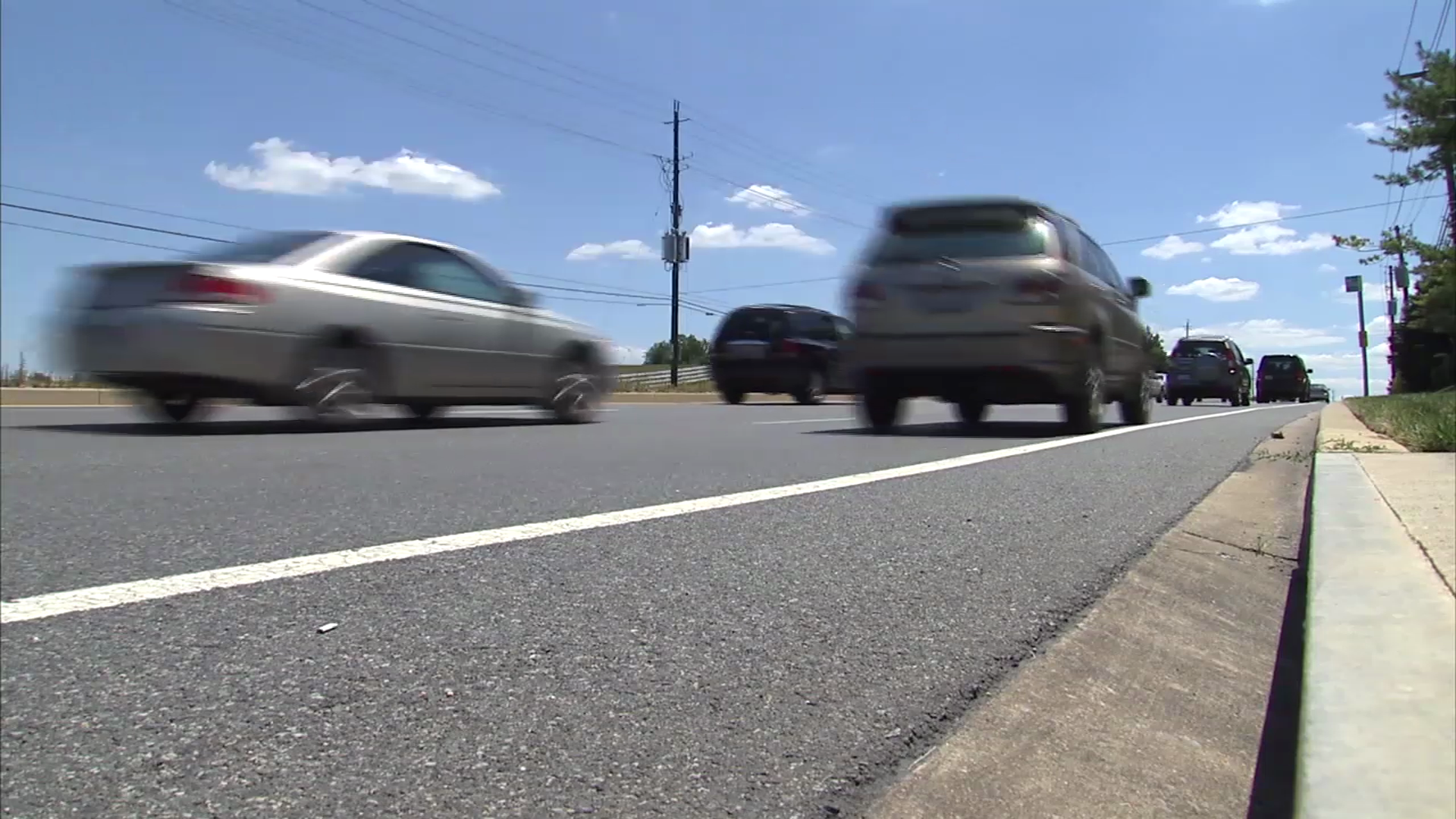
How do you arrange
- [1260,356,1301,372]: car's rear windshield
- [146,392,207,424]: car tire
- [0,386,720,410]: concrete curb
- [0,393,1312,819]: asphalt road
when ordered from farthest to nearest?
1. [1260,356,1301,372]: car's rear windshield
2. [0,386,720,410]: concrete curb
3. [146,392,207,424]: car tire
4. [0,393,1312,819]: asphalt road

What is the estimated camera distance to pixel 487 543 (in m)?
3.63

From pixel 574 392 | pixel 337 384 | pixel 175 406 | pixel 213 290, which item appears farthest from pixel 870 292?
pixel 175 406

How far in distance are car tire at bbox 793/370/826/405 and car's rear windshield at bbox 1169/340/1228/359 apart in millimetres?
11579

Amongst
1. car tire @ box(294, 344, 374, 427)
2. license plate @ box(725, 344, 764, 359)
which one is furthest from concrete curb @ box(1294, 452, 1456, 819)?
license plate @ box(725, 344, 764, 359)

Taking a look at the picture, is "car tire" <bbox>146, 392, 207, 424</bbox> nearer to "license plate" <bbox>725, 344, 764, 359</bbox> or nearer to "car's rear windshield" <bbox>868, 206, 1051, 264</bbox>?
"car's rear windshield" <bbox>868, 206, 1051, 264</bbox>

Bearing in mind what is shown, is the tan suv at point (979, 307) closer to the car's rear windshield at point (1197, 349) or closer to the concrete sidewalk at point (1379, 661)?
the concrete sidewalk at point (1379, 661)

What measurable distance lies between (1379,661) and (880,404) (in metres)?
7.57

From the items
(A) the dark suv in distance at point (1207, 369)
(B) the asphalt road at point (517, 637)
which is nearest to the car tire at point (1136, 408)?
(B) the asphalt road at point (517, 637)

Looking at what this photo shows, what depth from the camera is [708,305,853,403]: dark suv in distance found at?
57.7 ft

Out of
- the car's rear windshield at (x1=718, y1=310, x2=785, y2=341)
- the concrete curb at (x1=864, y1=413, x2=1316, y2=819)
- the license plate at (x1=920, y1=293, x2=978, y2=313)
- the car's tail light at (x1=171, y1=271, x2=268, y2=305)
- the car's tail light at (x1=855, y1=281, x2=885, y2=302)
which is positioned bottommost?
the concrete curb at (x1=864, y1=413, x2=1316, y2=819)

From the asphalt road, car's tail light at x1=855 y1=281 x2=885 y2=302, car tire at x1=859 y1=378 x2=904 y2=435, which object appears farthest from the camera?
car tire at x1=859 y1=378 x2=904 y2=435

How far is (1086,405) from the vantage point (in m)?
9.39

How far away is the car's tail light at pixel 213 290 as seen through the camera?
22.4 feet

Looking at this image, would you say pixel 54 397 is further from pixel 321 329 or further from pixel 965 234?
pixel 965 234
